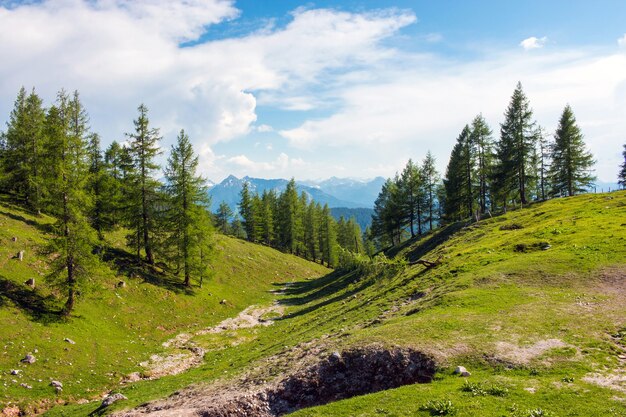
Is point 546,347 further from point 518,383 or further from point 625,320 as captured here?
point 625,320

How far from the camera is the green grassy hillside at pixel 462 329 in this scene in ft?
46.5

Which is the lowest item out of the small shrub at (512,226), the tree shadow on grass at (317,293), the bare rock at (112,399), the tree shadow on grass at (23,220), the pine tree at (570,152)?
the tree shadow on grass at (317,293)

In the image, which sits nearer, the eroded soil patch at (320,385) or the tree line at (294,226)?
the eroded soil patch at (320,385)

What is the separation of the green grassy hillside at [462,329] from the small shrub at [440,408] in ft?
0.13

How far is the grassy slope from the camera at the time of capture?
23078 mm

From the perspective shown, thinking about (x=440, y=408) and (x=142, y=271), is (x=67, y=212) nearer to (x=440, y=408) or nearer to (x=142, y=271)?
(x=142, y=271)

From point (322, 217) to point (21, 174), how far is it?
69.8m

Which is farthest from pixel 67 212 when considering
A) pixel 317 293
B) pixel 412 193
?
pixel 412 193

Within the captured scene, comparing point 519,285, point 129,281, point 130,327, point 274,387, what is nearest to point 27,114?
point 129,281

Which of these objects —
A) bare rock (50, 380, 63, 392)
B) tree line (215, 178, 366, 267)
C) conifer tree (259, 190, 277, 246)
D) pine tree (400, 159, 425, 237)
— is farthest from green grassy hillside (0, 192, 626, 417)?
tree line (215, 178, 366, 267)

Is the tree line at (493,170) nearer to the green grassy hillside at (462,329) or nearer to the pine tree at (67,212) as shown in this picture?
the green grassy hillside at (462,329)

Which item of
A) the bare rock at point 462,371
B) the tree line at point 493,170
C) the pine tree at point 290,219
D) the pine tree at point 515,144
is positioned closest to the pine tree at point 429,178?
the tree line at point 493,170

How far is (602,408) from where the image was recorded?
12.0 meters

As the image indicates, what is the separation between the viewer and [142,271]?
143ft
